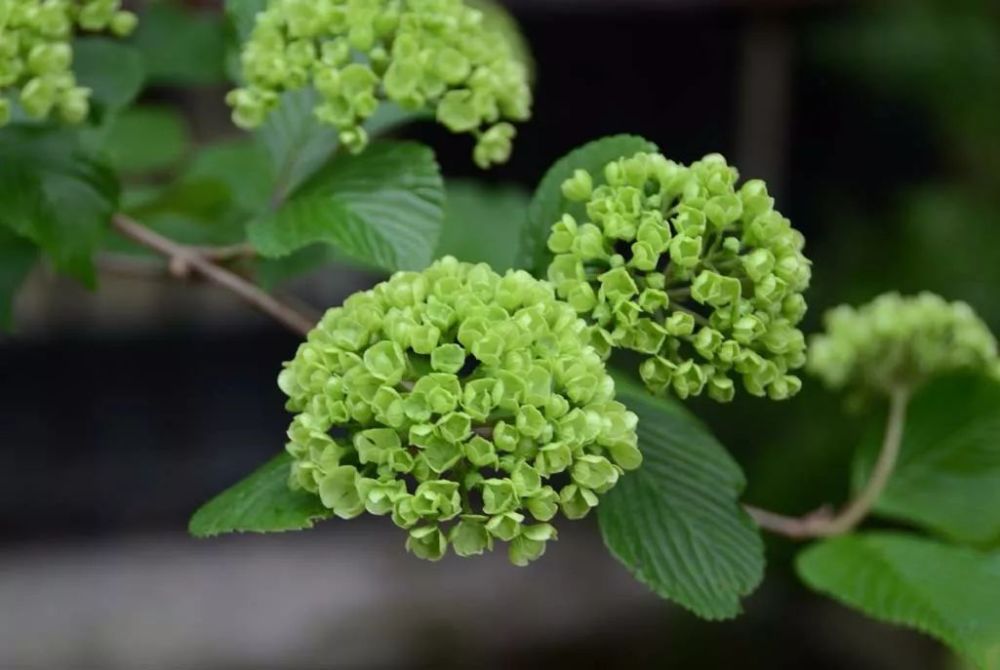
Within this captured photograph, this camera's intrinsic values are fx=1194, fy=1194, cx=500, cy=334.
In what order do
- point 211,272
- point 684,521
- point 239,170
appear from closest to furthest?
point 684,521
point 211,272
point 239,170

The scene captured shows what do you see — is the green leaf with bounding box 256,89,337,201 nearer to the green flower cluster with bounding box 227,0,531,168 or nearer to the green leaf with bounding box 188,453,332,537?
the green flower cluster with bounding box 227,0,531,168

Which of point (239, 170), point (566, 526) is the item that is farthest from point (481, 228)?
point (566, 526)

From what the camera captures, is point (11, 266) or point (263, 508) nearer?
point (263, 508)

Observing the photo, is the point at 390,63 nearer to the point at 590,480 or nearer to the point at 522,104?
the point at 522,104

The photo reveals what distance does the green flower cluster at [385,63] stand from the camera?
57cm

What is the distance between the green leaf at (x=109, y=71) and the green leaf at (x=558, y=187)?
26 centimetres

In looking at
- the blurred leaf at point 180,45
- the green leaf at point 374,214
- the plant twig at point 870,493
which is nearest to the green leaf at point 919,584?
the plant twig at point 870,493

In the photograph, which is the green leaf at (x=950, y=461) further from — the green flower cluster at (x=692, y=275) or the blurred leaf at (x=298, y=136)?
the blurred leaf at (x=298, y=136)

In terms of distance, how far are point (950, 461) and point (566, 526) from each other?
218cm

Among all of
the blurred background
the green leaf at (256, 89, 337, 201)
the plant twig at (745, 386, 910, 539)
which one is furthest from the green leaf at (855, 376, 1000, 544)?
the blurred background

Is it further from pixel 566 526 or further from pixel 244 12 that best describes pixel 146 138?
pixel 566 526

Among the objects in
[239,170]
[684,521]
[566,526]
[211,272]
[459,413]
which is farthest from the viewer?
[566,526]

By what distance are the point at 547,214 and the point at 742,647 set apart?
216cm

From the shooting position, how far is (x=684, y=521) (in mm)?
577
